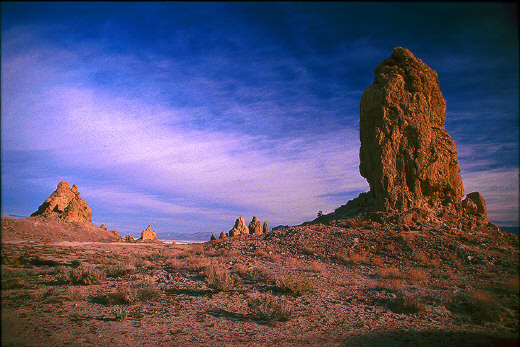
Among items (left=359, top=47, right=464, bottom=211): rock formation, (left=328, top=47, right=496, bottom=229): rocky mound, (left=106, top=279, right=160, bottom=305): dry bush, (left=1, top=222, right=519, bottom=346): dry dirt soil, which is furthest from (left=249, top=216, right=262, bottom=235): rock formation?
(left=106, top=279, right=160, bottom=305): dry bush

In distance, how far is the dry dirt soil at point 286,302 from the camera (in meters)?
6.25

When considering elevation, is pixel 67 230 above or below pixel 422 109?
below

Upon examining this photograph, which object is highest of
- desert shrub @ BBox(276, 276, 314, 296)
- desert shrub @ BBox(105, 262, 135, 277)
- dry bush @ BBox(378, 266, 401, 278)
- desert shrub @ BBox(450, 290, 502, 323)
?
desert shrub @ BBox(105, 262, 135, 277)

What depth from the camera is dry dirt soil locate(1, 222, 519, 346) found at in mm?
6250

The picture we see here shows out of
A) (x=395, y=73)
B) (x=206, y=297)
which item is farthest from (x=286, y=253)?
(x=395, y=73)

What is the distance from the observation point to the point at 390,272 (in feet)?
40.4

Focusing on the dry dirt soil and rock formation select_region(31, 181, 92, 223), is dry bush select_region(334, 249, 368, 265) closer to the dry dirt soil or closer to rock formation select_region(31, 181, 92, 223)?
the dry dirt soil

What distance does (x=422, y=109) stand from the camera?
22.0 meters

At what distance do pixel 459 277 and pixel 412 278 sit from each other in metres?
2.27

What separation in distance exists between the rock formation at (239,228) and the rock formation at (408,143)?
23.9m

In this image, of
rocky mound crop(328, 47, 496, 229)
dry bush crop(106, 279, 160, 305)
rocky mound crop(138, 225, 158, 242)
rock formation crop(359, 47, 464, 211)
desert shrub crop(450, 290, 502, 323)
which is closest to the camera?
desert shrub crop(450, 290, 502, 323)

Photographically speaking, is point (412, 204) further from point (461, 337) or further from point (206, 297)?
point (206, 297)

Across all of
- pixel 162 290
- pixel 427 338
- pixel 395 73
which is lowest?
pixel 427 338

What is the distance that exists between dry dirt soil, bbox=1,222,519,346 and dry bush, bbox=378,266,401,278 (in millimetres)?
47
